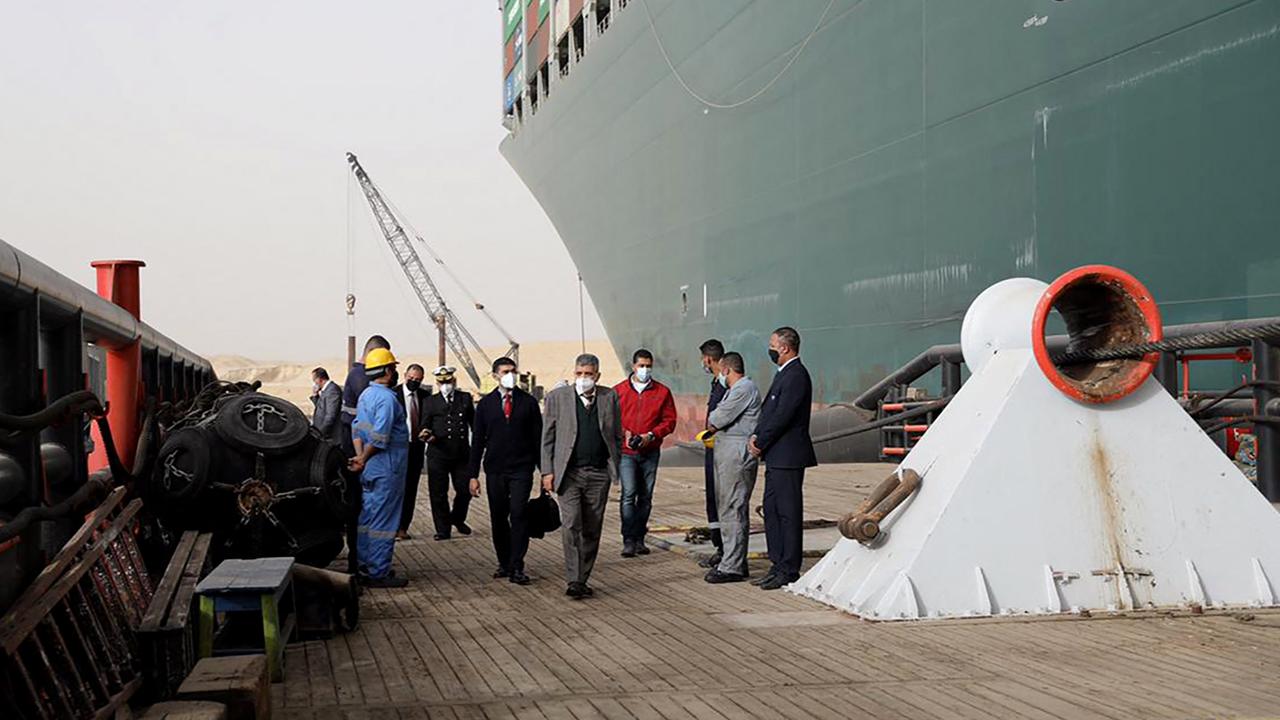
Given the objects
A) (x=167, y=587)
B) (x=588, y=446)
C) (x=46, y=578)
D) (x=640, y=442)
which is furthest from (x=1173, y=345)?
(x=46, y=578)

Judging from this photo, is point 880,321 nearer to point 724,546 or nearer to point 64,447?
point 724,546

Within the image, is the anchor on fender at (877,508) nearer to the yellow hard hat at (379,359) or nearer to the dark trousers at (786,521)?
the dark trousers at (786,521)

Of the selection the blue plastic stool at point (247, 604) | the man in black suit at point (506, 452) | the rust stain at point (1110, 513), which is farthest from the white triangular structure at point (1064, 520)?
the blue plastic stool at point (247, 604)

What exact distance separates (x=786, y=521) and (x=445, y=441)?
3.57 m

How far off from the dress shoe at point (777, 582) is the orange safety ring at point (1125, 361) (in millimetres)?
2094

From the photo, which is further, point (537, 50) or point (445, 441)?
point (537, 50)

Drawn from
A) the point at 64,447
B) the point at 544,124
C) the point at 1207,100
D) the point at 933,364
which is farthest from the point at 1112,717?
the point at 544,124

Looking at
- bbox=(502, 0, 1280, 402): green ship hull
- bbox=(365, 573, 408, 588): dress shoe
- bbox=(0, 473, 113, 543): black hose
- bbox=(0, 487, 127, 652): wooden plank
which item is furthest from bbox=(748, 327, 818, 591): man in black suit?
bbox=(502, 0, 1280, 402): green ship hull

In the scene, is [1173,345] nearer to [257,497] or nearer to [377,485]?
[377,485]

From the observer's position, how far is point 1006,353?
721 centimetres

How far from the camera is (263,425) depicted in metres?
7.51

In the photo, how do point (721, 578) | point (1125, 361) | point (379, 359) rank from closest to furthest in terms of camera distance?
point (1125, 361) < point (721, 578) < point (379, 359)

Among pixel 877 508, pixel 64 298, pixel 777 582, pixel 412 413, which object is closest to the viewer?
pixel 64 298

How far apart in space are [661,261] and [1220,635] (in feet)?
74.8
